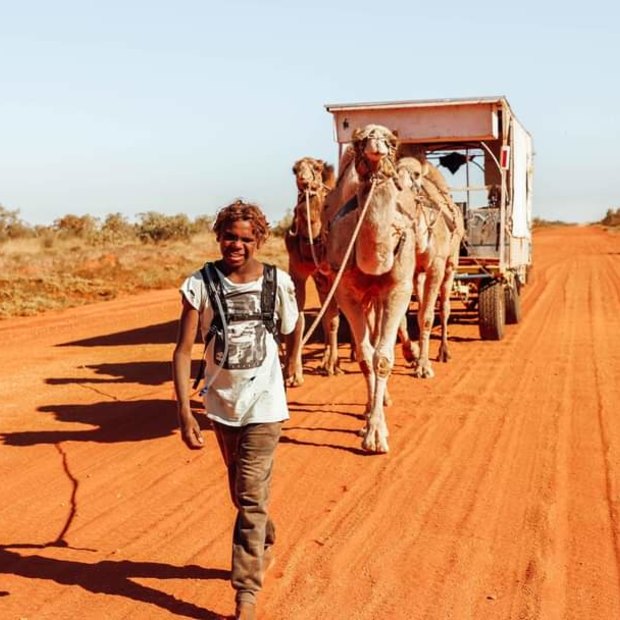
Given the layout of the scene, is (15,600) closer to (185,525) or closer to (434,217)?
(185,525)

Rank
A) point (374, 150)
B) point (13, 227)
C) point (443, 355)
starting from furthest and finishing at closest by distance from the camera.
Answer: point (13, 227) → point (443, 355) → point (374, 150)

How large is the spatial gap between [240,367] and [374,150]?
130 inches

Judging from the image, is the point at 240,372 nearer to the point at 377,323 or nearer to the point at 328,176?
the point at 377,323

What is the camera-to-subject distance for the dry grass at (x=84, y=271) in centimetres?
2341

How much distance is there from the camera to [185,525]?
239 inches

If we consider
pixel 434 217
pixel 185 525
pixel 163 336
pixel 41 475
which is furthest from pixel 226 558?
pixel 163 336

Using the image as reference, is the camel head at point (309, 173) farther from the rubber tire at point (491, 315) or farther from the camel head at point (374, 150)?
the rubber tire at point (491, 315)

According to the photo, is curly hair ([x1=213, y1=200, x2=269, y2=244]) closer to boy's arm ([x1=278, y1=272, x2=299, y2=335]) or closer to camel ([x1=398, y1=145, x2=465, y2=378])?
boy's arm ([x1=278, y1=272, x2=299, y2=335])

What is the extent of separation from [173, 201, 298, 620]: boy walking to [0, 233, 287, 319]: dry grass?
1666 centimetres

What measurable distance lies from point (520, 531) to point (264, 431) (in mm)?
2019

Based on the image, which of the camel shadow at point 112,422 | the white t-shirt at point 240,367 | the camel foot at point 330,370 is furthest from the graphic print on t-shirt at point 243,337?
the camel foot at point 330,370

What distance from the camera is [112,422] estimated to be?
9289mm

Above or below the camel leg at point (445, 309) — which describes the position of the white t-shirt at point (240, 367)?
above

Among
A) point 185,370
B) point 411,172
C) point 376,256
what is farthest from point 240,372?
point 411,172
